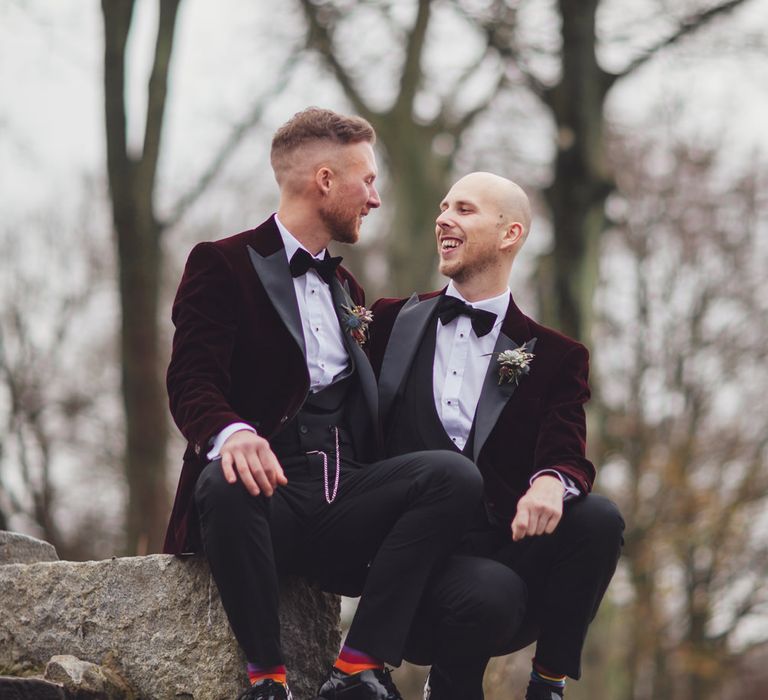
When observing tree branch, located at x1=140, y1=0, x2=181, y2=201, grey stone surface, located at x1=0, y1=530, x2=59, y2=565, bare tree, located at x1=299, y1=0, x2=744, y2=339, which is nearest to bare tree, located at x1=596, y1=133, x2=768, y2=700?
bare tree, located at x1=299, y1=0, x2=744, y2=339

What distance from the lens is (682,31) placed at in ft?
36.7

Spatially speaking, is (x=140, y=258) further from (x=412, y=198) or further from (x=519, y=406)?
(x=519, y=406)

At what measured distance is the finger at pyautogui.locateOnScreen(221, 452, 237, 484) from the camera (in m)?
3.71

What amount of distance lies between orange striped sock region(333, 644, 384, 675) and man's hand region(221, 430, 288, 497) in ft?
1.76

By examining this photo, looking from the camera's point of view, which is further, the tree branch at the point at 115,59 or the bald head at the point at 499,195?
the tree branch at the point at 115,59

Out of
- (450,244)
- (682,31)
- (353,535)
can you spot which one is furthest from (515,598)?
(682,31)

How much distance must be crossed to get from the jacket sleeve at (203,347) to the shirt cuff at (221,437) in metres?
0.02

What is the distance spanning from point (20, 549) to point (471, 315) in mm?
2158

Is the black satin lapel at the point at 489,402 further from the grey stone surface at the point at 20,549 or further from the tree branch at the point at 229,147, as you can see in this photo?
the tree branch at the point at 229,147

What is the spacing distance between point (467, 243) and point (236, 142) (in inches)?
336

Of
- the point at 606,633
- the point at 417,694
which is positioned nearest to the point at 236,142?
the point at 606,633

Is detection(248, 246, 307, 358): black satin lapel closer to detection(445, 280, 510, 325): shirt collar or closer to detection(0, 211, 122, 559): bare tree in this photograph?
detection(445, 280, 510, 325): shirt collar

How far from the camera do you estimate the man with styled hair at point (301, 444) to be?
3.79 m

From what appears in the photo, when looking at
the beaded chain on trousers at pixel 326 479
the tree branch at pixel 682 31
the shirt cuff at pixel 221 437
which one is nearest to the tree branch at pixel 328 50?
the tree branch at pixel 682 31
